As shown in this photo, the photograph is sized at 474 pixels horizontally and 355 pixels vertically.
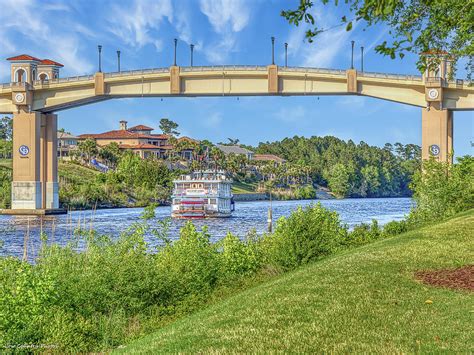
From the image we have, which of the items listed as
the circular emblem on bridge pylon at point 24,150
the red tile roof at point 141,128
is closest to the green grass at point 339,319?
the circular emblem on bridge pylon at point 24,150

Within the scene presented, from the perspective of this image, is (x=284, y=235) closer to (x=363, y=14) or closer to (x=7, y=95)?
(x=363, y=14)

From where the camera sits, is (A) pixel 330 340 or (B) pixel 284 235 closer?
(A) pixel 330 340

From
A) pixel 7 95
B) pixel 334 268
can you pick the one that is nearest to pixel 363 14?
pixel 334 268

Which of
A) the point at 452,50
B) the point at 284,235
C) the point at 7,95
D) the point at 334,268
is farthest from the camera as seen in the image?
the point at 7,95

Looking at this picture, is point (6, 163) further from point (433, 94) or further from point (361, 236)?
point (361, 236)

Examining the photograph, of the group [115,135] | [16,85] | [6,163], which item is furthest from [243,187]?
[16,85]

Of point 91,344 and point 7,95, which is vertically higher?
point 7,95

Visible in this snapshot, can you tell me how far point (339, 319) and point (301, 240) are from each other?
1282 centimetres

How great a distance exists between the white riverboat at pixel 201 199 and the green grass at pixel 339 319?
60.0 m

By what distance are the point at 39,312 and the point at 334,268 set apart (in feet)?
23.6

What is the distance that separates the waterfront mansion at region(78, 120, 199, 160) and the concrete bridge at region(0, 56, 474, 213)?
246ft

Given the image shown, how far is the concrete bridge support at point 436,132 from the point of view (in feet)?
207

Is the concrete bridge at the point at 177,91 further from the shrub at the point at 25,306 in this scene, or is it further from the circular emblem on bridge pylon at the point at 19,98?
the shrub at the point at 25,306

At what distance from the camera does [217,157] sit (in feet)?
504
